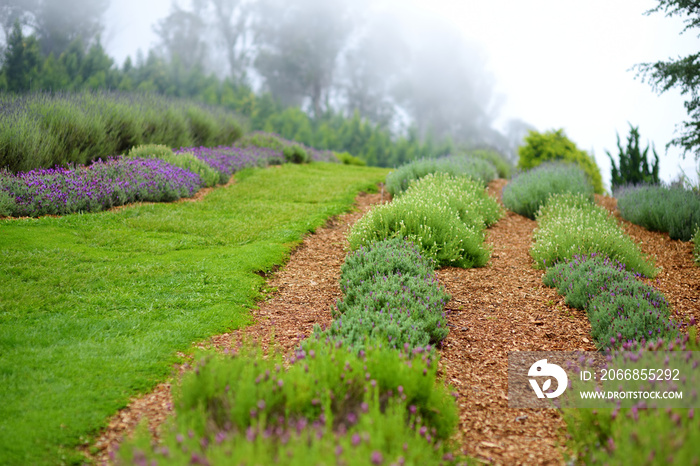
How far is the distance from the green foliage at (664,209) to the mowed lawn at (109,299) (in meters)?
6.39

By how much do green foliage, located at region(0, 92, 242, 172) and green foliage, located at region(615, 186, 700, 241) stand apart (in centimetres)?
1180

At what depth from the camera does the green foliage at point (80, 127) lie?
29.0 ft

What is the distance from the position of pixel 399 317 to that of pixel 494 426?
51.3 inches

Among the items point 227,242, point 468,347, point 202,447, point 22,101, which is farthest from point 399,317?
point 22,101

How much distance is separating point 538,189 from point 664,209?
248 centimetres

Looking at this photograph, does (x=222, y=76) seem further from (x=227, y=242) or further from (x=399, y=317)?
(x=399, y=317)

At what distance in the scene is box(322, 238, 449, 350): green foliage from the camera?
155 inches

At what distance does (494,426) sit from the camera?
330 centimetres

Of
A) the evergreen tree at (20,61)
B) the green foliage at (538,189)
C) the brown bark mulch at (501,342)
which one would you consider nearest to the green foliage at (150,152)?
the brown bark mulch at (501,342)

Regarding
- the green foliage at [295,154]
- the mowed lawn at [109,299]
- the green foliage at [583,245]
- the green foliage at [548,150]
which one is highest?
the green foliage at [548,150]

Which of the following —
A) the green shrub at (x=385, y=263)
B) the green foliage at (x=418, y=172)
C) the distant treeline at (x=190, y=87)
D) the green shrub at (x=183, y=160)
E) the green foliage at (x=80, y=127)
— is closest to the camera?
Answer: the green shrub at (x=385, y=263)

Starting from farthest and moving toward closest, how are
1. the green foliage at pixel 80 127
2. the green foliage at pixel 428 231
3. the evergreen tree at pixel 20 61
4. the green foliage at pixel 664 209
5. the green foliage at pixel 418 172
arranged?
the evergreen tree at pixel 20 61, the green foliage at pixel 418 172, the green foliage at pixel 80 127, the green foliage at pixel 664 209, the green foliage at pixel 428 231

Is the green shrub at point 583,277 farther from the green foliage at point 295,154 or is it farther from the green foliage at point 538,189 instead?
the green foliage at point 295,154

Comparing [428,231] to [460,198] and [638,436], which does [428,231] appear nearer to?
[460,198]
